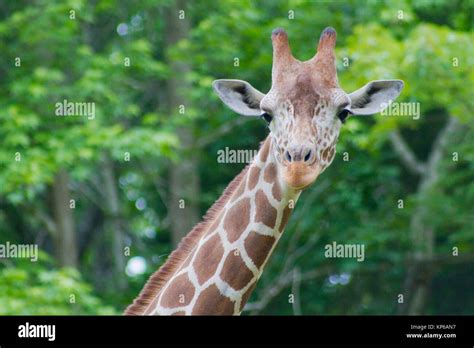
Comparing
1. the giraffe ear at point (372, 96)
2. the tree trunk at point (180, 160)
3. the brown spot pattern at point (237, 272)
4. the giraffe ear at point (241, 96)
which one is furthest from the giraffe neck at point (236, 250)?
the tree trunk at point (180, 160)

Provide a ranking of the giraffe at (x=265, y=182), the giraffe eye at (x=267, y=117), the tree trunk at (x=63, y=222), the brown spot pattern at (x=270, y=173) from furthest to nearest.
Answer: the tree trunk at (x=63, y=222), the brown spot pattern at (x=270, y=173), the giraffe eye at (x=267, y=117), the giraffe at (x=265, y=182)

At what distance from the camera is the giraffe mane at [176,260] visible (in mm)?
6672

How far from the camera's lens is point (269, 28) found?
1822 cm

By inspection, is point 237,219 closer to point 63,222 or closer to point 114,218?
point 63,222

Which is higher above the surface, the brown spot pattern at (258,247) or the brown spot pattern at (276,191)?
the brown spot pattern at (276,191)

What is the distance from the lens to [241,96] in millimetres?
6645

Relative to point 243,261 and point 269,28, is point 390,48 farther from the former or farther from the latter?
point 243,261

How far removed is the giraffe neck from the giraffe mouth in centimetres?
25

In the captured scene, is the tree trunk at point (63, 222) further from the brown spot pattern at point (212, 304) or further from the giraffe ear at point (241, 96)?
the brown spot pattern at point (212, 304)

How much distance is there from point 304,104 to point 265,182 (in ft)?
1.59

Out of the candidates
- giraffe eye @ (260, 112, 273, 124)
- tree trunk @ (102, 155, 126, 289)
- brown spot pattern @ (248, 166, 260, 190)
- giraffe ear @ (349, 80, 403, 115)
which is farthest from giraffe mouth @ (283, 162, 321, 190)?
tree trunk @ (102, 155, 126, 289)

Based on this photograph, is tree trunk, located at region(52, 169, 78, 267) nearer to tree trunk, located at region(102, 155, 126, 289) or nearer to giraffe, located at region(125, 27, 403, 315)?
tree trunk, located at region(102, 155, 126, 289)
